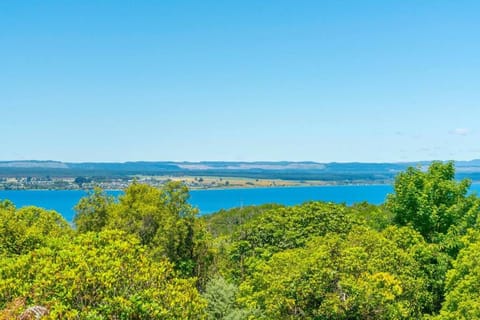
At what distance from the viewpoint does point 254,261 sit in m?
37.4

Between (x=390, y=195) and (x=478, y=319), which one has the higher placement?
(x=390, y=195)

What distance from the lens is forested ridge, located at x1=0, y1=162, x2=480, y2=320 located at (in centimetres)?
1848

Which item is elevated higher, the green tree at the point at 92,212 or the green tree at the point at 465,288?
the green tree at the point at 92,212

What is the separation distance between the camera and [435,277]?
33.6 meters

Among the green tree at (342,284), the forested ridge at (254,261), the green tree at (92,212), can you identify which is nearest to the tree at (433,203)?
the forested ridge at (254,261)

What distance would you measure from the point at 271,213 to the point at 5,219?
20.2 meters

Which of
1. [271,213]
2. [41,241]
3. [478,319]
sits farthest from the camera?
[271,213]

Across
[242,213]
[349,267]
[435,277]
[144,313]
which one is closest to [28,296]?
[144,313]

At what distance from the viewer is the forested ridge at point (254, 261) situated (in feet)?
60.6

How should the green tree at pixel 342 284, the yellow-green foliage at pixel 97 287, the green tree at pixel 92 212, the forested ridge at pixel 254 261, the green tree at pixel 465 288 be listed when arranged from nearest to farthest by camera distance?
the yellow-green foliage at pixel 97 287
the forested ridge at pixel 254 261
the green tree at pixel 465 288
the green tree at pixel 342 284
the green tree at pixel 92 212

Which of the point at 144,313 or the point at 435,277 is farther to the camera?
the point at 435,277

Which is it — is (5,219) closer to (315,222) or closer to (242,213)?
(315,222)

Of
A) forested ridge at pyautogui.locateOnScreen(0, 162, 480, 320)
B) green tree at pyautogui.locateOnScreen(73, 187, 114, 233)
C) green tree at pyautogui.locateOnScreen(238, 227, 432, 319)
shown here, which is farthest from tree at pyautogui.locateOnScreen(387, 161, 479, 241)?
green tree at pyautogui.locateOnScreen(73, 187, 114, 233)

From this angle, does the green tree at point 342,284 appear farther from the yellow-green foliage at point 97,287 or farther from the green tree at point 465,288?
the yellow-green foliage at point 97,287
